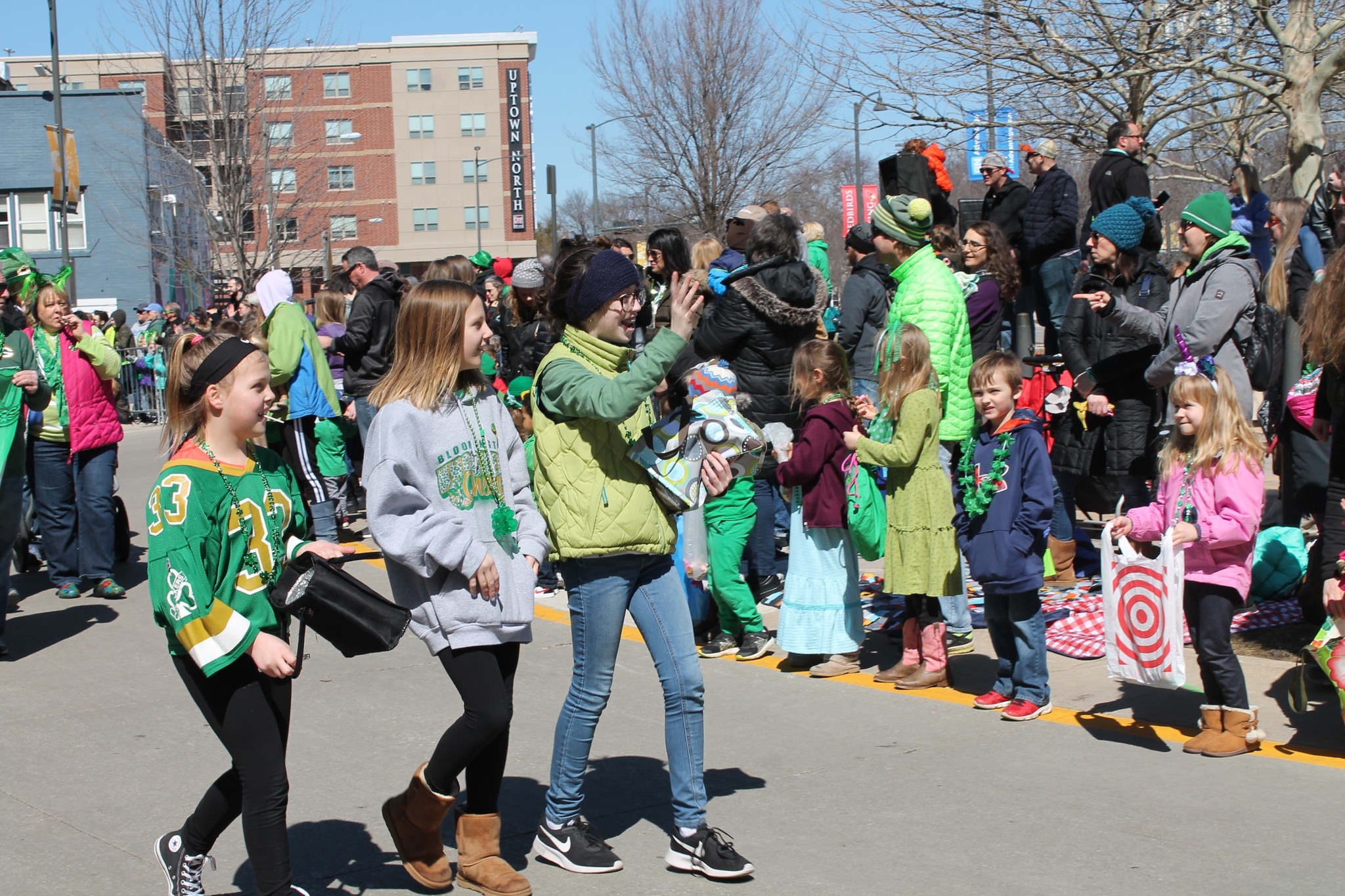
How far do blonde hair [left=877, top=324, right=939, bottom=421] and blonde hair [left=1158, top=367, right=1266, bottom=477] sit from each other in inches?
51.6

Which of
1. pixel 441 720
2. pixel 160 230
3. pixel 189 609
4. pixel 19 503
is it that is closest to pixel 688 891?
pixel 189 609

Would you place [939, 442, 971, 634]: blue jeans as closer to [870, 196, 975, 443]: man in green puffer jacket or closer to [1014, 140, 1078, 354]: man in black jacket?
[870, 196, 975, 443]: man in green puffer jacket

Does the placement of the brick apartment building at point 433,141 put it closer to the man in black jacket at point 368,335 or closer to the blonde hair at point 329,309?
the blonde hair at point 329,309

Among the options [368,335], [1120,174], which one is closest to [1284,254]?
[1120,174]

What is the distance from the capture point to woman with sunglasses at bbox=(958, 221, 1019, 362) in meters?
Answer: 9.05

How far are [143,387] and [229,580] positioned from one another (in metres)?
23.5

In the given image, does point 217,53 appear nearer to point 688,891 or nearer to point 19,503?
point 19,503

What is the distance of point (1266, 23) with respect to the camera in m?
10.6

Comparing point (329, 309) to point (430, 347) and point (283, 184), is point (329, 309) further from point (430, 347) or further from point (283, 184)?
point (283, 184)

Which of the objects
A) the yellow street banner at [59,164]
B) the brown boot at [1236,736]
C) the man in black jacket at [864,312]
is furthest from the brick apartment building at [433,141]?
the brown boot at [1236,736]

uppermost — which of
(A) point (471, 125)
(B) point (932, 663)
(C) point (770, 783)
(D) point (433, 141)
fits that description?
(A) point (471, 125)

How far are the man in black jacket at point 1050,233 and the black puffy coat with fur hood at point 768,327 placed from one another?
10.6ft

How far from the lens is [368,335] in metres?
10.5

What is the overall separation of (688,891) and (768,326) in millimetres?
4464
